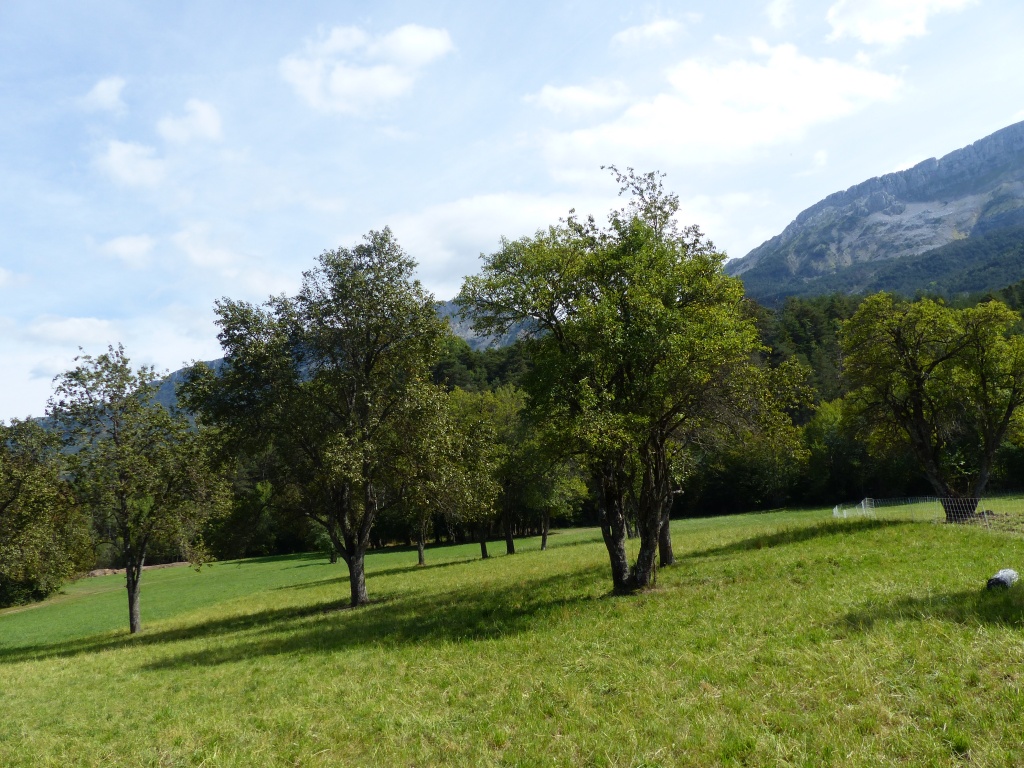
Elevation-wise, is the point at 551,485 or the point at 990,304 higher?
the point at 990,304

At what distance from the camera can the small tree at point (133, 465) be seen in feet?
91.6

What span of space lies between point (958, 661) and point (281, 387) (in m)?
25.1

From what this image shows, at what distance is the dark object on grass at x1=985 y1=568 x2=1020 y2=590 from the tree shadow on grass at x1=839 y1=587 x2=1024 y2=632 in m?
0.14

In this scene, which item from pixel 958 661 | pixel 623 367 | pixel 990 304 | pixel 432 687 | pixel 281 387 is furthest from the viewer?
pixel 990 304

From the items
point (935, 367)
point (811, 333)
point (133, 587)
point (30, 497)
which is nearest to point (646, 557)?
point (935, 367)

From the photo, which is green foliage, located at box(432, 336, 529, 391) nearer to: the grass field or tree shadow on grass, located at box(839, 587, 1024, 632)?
the grass field

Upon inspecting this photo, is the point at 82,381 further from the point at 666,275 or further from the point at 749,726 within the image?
the point at 749,726

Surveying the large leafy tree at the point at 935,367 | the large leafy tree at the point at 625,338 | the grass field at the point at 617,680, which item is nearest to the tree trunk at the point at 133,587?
the grass field at the point at 617,680

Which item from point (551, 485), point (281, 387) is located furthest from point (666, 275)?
point (551, 485)

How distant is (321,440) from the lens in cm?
2728

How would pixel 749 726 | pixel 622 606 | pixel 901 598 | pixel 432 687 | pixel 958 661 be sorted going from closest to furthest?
1. pixel 749 726
2. pixel 958 661
3. pixel 432 687
4. pixel 901 598
5. pixel 622 606

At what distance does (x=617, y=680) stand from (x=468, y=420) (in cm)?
2017

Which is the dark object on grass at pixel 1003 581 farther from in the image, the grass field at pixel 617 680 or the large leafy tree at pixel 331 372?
→ the large leafy tree at pixel 331 372

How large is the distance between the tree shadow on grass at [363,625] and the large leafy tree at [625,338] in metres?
4.41
